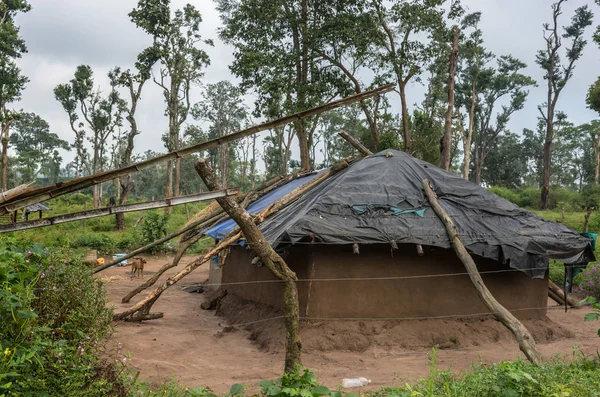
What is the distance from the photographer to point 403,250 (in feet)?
27.3

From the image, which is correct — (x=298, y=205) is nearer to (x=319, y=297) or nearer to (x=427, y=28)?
(x=319, y=297)

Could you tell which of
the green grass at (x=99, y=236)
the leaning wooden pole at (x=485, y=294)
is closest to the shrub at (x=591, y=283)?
the leaning wooden pole at (x=485, y=294)

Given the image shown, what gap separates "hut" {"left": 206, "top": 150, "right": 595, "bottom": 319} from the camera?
7973 mm

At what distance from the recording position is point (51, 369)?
14.0 feet

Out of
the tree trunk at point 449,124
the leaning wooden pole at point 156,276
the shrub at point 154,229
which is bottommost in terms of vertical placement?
the leaning wooden pole at point 156,276

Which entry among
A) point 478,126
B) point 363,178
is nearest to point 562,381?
point 363,178

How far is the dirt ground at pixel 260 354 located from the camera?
6.41m

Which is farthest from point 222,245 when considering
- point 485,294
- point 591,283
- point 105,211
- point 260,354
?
point 591,283

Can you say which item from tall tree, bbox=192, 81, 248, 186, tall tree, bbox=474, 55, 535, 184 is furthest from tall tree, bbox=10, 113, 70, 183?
tall tree, bbox=474, 55, 535, 184

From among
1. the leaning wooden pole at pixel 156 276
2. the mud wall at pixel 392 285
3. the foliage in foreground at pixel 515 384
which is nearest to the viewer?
the foliage in foreground at pixel 515 384

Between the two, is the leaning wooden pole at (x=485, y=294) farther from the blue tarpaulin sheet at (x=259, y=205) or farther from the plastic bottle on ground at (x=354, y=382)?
the blue tarpaulin sheet at (x=259, y=205)

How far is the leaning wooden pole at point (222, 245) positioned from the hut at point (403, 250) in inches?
10.3

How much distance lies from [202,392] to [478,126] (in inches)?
1615

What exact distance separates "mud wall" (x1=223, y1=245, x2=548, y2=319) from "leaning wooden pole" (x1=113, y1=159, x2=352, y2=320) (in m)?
1.21
